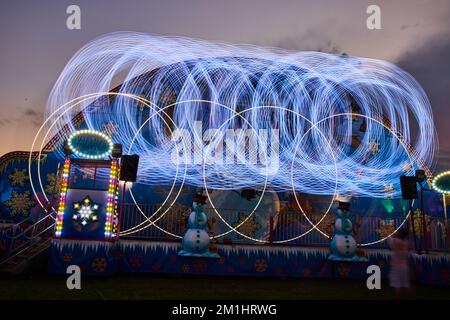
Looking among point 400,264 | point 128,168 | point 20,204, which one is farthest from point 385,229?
point 20,204

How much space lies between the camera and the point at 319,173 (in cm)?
1375

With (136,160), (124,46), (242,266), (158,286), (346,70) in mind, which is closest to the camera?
(158,286)

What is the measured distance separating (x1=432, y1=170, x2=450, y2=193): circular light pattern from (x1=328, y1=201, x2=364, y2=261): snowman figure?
3835mm

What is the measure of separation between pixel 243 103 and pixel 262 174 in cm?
373

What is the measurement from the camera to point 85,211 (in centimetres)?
1005

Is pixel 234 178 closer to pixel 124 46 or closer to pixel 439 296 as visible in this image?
pixel 124 46

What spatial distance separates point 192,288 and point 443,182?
9.28 metres

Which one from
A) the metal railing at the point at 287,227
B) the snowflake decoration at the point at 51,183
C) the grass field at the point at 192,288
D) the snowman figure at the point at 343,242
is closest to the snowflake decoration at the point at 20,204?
the snowflake decoration at the point at 51,183

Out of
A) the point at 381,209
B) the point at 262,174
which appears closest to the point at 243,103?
the point at 262,174

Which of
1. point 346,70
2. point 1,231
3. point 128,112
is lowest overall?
point 1,231

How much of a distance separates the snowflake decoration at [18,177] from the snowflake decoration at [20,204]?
0.38 m

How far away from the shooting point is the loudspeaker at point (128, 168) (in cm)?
1055

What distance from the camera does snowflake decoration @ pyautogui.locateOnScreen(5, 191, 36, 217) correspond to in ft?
48.0

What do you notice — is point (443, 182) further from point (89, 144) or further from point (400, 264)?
point (89, 144)
